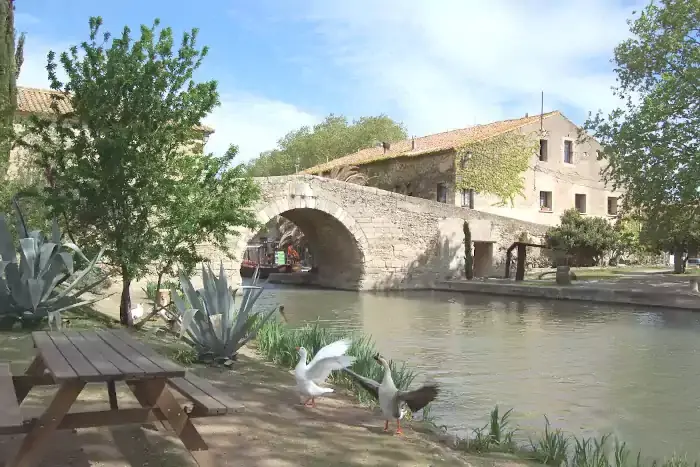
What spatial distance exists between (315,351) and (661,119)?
13.1 m

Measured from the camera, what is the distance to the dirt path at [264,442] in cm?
333

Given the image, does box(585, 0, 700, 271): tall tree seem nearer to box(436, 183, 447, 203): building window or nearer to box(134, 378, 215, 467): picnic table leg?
box(436, 183, 447, 203): building window

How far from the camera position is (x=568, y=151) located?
28.0 metres

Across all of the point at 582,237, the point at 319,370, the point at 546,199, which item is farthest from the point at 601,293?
the point at 319,370

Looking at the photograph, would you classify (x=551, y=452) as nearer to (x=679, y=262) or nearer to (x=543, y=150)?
(x=679, y=262)

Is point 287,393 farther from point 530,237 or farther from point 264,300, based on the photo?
point 530,237

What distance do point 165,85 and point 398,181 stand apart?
66.9 feet

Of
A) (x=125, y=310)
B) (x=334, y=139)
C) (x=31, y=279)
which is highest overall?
(x=334, y=139)

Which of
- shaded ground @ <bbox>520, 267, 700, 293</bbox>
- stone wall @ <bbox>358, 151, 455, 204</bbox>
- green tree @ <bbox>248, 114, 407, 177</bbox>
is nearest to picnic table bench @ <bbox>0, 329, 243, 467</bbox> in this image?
shaded ground @ <bbox>520, 267, 700, 293</bbox>

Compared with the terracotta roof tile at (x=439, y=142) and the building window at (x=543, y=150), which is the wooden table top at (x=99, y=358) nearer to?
the terracotta roof tile at (x=439, y=142)

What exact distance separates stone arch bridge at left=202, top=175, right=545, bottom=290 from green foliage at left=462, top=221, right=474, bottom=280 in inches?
9.6

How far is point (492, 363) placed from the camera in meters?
8.29

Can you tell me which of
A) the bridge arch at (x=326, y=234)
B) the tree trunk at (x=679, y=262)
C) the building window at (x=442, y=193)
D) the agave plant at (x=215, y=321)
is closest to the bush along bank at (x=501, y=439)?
the agave plant at (x=215, y=321)

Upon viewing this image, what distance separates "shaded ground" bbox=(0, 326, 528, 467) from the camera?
3.34 m
